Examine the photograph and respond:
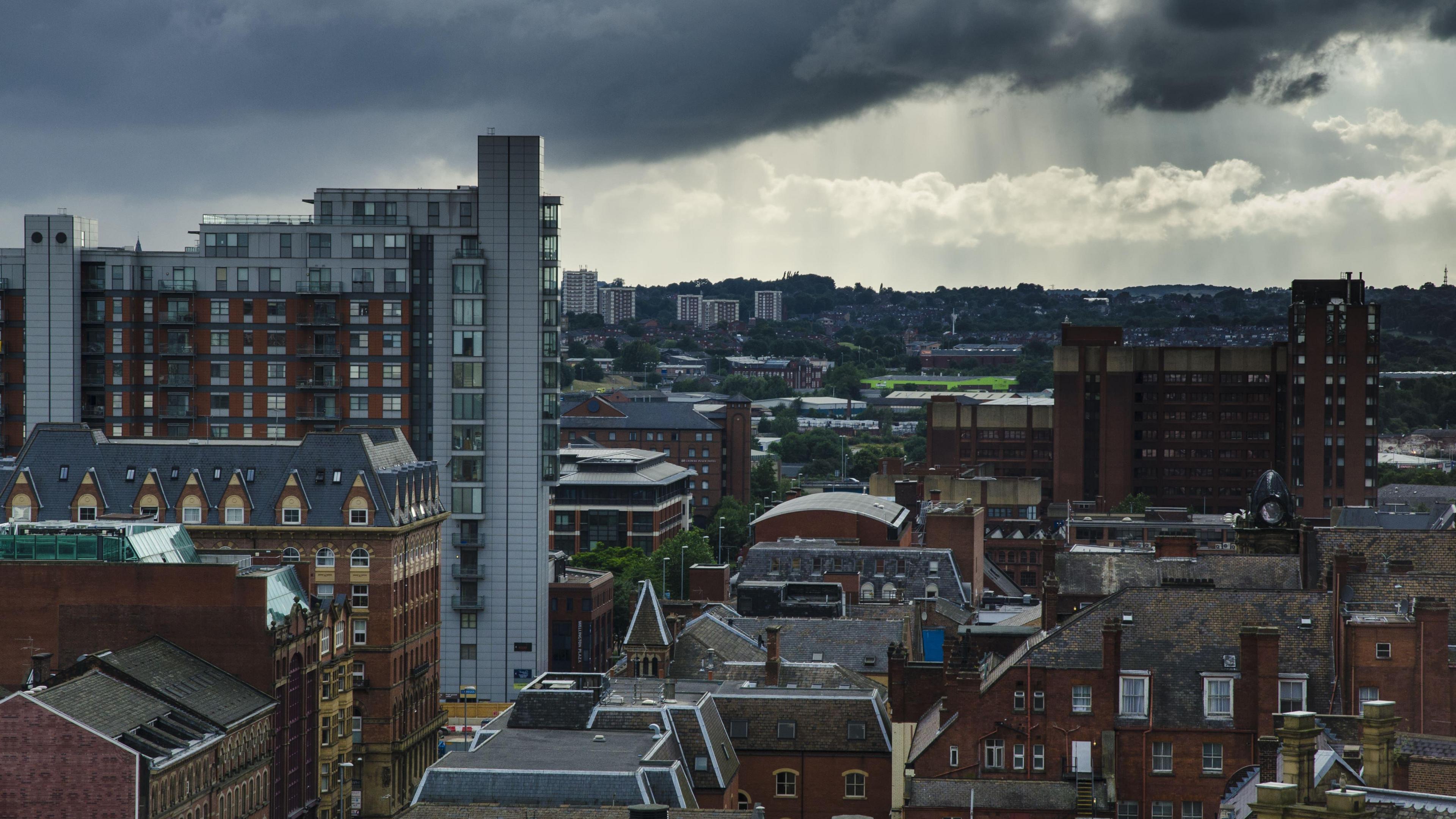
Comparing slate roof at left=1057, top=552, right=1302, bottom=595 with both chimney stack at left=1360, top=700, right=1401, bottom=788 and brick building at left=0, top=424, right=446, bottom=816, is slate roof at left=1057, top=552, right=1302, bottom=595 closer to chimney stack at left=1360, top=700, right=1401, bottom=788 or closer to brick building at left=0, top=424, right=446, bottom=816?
chimney stack at left=1360, top=700, right=1401, bottom=788

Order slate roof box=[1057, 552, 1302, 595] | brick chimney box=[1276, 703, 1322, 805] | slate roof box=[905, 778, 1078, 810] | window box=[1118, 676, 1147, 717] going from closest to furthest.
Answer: brick chimney box=[1276, 703, 1322, 805] → slate roof box=[905, 778, 1078, 810] → window box=[1118, 676, 1147, 717] → slate roof box=[1057, 552, 1302, 595]

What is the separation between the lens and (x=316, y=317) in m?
176

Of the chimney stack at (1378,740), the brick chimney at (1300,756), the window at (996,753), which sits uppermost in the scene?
the brick chimney at (1300,756)

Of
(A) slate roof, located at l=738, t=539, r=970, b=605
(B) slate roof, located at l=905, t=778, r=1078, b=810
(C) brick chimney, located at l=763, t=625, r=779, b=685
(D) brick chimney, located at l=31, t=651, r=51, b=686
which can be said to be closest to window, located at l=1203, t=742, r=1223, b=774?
(B) slate roof, located at l=905, t=778, r=1078, b=810

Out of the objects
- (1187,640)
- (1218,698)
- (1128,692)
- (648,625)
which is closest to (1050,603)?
(1187,640)

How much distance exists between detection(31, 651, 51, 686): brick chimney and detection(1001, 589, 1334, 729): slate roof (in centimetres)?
5331

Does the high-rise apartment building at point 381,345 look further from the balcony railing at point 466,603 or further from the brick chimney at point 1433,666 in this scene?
the brick chimney at point 1433,666

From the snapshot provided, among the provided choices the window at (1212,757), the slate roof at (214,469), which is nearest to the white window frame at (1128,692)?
the window at (1212,757)

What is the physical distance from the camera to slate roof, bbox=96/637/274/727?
110125 mm

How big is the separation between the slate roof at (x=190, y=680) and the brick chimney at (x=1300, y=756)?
7226 centimetres

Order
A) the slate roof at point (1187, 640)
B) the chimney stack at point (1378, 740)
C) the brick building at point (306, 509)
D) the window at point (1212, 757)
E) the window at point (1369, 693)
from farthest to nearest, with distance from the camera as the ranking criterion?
the brick building at point (306, 509), the slate roof at point (1187, 640), the window at point (1212, 757), the window at point (1369, 693), the chimney stack at point (1378, 740)

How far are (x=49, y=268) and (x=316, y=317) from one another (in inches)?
954

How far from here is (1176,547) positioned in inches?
5212

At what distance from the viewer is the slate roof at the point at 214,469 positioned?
5807 inches
